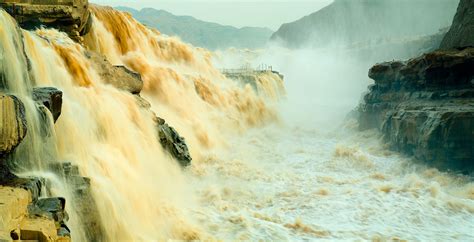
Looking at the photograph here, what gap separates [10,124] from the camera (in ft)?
16.8

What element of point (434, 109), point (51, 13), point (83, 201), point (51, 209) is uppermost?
point (51, 13)

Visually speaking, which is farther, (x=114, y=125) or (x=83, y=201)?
(x=114, y=125)

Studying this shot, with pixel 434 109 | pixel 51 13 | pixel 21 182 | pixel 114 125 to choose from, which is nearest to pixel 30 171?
pixel 21 182

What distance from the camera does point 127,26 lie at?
15766 millimetres

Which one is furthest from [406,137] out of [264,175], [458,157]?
[264,175]

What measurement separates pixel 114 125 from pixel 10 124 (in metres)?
4.11

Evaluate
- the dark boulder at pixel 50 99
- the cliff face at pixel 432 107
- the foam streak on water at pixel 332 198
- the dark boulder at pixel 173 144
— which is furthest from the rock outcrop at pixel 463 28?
the dark boulder at pixel 50 99

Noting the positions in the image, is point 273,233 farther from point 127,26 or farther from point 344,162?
point 127,26

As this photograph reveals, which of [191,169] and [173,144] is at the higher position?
[173,144]

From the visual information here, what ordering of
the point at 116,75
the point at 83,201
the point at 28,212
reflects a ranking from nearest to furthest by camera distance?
the point at 28,212 < the point at 83,201 < the point at 116,75

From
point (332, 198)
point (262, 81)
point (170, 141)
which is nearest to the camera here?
point (332, 198)

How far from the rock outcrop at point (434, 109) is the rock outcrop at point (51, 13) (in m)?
10.7

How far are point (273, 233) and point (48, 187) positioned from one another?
12.9 feet

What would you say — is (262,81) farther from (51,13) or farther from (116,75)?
(51,13)
